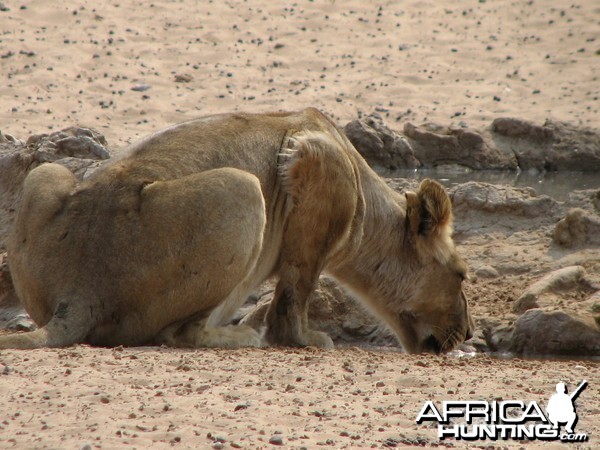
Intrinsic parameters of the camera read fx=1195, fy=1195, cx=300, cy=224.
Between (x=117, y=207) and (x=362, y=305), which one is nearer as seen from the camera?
(x=117, y=207)

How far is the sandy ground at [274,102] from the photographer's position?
16.0ft

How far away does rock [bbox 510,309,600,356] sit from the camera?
27.1 feet

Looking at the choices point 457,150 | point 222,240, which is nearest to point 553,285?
point 222,240

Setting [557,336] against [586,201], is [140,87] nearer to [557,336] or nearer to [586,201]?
[586,201]

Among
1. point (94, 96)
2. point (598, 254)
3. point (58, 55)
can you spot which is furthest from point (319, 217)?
point (58, 55)

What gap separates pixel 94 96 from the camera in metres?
16.0

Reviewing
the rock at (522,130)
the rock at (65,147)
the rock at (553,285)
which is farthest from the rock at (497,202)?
the rock at (522,130)

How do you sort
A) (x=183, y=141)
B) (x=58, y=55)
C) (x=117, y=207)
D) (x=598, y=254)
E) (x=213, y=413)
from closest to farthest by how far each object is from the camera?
(x=213, y=413) → (x=117, y=207) → (x=183, y=141) → (x=598, y=254) → (x=58, y=55)

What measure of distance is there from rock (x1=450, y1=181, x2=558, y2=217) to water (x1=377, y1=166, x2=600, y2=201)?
233cm

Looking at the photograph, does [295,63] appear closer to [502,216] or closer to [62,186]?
[502,216]

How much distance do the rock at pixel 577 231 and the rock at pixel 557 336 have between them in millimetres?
1478

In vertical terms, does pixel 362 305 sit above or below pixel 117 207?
below

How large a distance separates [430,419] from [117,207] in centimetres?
222
